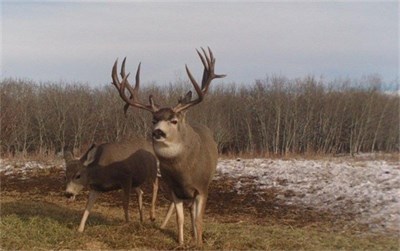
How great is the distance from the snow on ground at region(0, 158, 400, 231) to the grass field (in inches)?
18.2

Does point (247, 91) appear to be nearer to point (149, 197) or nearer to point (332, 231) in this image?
point (149, 197)

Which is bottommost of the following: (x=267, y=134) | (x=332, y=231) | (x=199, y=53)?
(x=267, y=134)

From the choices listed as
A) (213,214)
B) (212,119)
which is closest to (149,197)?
(213,214)

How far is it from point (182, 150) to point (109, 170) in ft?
8.87

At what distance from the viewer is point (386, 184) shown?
40.6 feet

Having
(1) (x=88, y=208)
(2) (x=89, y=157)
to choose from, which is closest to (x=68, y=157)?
(2) (x=89, y=157)

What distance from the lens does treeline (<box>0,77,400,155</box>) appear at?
52781 mm

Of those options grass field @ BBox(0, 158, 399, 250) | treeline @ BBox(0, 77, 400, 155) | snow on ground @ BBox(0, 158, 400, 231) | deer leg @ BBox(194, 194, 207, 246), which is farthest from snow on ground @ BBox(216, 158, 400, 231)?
treeline @ BBox(0, 77, 400, 155)

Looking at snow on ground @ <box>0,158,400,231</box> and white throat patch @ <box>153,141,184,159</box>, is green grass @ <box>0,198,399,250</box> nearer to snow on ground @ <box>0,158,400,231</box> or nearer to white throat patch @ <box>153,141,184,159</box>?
snow on ground @ <box>0,158,400,231</box>

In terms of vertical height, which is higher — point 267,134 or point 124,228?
point 124,228

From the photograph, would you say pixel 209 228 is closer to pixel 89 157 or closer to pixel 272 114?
pixel 89 157

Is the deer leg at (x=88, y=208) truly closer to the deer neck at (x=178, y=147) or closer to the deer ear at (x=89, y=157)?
the deer ear at (x=89, y=157)

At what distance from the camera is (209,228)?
9078 mm

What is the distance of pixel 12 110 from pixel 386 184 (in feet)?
131
